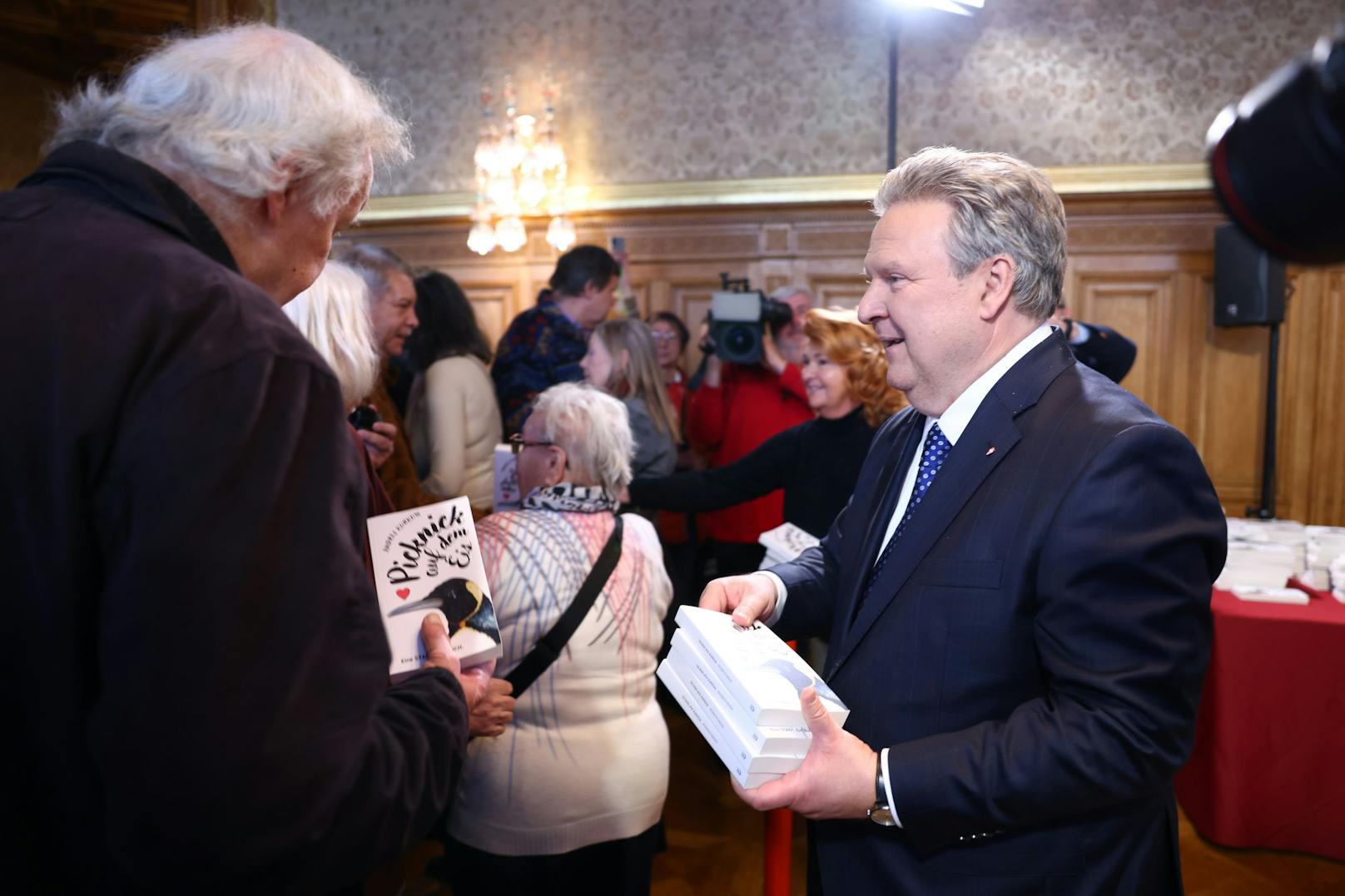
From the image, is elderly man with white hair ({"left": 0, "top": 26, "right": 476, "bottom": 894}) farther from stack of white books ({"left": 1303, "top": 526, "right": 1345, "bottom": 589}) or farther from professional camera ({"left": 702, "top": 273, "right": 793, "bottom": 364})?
stack of white books ({"left": 1303, "top": 526, "right": 1345, "bottom": 589})

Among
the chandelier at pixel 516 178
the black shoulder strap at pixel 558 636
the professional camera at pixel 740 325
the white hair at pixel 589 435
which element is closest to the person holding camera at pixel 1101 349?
the professional camera at pixel 740 325

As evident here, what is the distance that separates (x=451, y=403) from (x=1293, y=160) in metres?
2.48

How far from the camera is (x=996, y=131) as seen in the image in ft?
17.1

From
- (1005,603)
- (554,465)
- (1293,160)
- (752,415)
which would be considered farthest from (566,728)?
(752,415)

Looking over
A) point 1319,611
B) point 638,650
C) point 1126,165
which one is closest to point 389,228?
point 1126,165

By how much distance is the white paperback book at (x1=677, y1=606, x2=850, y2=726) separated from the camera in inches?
43.3

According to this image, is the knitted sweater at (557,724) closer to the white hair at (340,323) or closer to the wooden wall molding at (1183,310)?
the white hair at (340,323)

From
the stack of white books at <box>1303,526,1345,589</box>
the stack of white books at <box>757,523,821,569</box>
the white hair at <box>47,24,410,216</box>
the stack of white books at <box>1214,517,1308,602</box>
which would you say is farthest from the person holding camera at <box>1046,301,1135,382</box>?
the white hair at <box>47,24,410,216</box>

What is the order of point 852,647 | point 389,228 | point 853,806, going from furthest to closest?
1. point 389,228
2. point 852,647
3. point 853,806

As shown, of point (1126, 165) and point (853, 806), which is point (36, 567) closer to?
point (853, 806)

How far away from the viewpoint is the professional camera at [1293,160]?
0.60 m

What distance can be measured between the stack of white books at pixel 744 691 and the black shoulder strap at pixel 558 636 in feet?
1.76

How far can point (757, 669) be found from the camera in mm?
1157

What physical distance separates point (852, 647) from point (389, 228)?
580cm
